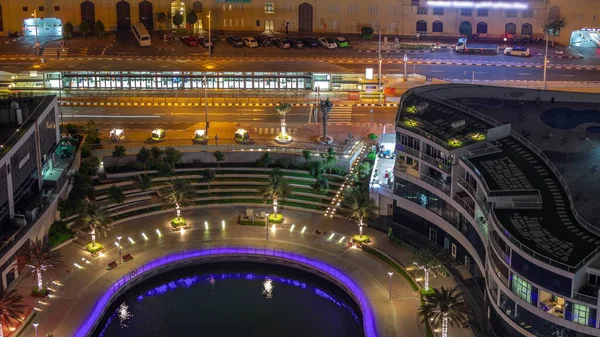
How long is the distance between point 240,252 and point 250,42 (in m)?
62.7

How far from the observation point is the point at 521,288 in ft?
247

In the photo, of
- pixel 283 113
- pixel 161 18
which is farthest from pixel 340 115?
pixel 161 18

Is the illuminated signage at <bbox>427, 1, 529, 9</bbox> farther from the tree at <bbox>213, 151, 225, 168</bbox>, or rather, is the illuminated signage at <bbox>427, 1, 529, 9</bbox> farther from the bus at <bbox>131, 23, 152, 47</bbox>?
the tree at <bbox>213, 151, 225, 168</bbox>

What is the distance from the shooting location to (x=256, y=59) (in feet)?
471

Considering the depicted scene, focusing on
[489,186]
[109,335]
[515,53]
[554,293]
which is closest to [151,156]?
[109,335]

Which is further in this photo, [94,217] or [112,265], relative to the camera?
[94,217]

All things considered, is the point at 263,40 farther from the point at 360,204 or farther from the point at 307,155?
the point at 360,204

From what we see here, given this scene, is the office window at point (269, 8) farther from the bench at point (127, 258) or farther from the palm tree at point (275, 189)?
the bench at point (127, 258)

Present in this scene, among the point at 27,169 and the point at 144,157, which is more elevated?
the point at 27,169

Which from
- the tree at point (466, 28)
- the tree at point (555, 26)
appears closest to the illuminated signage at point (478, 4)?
the tree at point (466, 28)

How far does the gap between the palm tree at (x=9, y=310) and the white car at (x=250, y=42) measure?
77098 mm

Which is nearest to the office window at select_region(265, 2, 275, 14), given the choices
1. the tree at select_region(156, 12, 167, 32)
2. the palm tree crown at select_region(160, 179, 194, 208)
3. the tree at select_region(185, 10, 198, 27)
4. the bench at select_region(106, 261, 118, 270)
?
the tree at select_region(185, 10, 198, 27)

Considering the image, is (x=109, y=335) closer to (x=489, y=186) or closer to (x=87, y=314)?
(x=87, y=314)

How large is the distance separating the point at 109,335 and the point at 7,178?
1676cm
